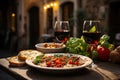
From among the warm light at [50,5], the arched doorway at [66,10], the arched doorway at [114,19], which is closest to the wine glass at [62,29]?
the arched doorway at [114,19]

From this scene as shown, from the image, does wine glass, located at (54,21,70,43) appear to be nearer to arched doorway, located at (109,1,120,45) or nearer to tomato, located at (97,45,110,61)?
tomato, located at (97,45,110,61)

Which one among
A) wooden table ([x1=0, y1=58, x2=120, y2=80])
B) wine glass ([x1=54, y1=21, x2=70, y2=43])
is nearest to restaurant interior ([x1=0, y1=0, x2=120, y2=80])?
wooden table ([x1=0, y1=58, x2=120, y2=80])

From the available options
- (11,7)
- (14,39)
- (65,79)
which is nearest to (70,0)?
(14,39)

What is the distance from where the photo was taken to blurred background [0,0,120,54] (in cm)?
731

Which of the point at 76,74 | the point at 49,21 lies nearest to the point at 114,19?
the point at 49,21

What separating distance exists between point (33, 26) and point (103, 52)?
10355mm

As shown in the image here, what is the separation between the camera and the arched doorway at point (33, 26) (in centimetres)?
1172

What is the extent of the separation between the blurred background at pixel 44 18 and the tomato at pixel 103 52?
10.8 feet

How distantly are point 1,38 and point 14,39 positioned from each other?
5.36 ft

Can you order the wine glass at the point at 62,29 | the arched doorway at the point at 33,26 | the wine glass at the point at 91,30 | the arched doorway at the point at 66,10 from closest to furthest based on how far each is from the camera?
the wine glass at the point at 91,30
the wine glass at the point at 62,29
the arched doorway at the point at 66,10
the arched doorway at the point at 33,26

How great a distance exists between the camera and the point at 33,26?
39.5ft

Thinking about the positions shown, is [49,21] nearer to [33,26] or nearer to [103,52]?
[33,26]

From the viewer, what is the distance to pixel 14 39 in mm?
12938

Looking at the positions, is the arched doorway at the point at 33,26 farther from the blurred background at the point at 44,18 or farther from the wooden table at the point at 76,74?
the wooden table at the point at 76,74
